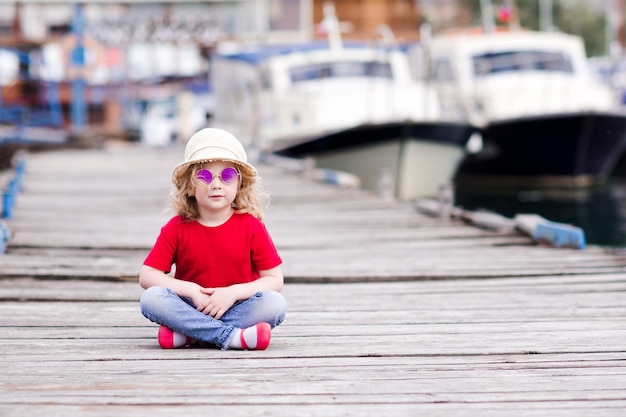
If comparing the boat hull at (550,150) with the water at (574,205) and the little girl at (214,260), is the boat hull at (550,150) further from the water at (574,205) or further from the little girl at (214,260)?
the little girl at (214,260)

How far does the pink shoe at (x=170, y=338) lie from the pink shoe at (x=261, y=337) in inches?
9.1

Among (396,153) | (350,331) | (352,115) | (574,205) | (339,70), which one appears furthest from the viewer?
(339,70)

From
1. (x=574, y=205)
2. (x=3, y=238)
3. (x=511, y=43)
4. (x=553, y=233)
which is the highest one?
(x=511, y=43)

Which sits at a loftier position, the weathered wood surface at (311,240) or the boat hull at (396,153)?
the weathered wood surface at (311,240)

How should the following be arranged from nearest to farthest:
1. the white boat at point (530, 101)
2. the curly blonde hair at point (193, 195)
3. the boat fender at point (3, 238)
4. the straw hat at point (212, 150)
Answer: the straw hat at point (212, 150) → the curly blonde hair at point (193, 195) → the boat fender at point (3, 238) → the white boat at point (530, 101)

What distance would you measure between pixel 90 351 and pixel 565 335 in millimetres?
1910

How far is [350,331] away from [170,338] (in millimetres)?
832

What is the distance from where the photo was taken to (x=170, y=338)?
13.8 feet

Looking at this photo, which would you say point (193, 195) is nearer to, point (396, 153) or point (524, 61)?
point (396, 153)

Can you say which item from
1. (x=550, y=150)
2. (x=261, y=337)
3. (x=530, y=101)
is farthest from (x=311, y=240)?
(x=530, y=101)

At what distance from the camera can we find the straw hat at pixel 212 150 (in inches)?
162

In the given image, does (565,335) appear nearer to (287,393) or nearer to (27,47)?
(287,393)

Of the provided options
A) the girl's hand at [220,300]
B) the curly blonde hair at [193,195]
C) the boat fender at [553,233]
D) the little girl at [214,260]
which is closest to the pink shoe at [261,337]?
the little girl at [214,260]

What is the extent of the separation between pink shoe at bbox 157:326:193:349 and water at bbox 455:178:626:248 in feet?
35.6
